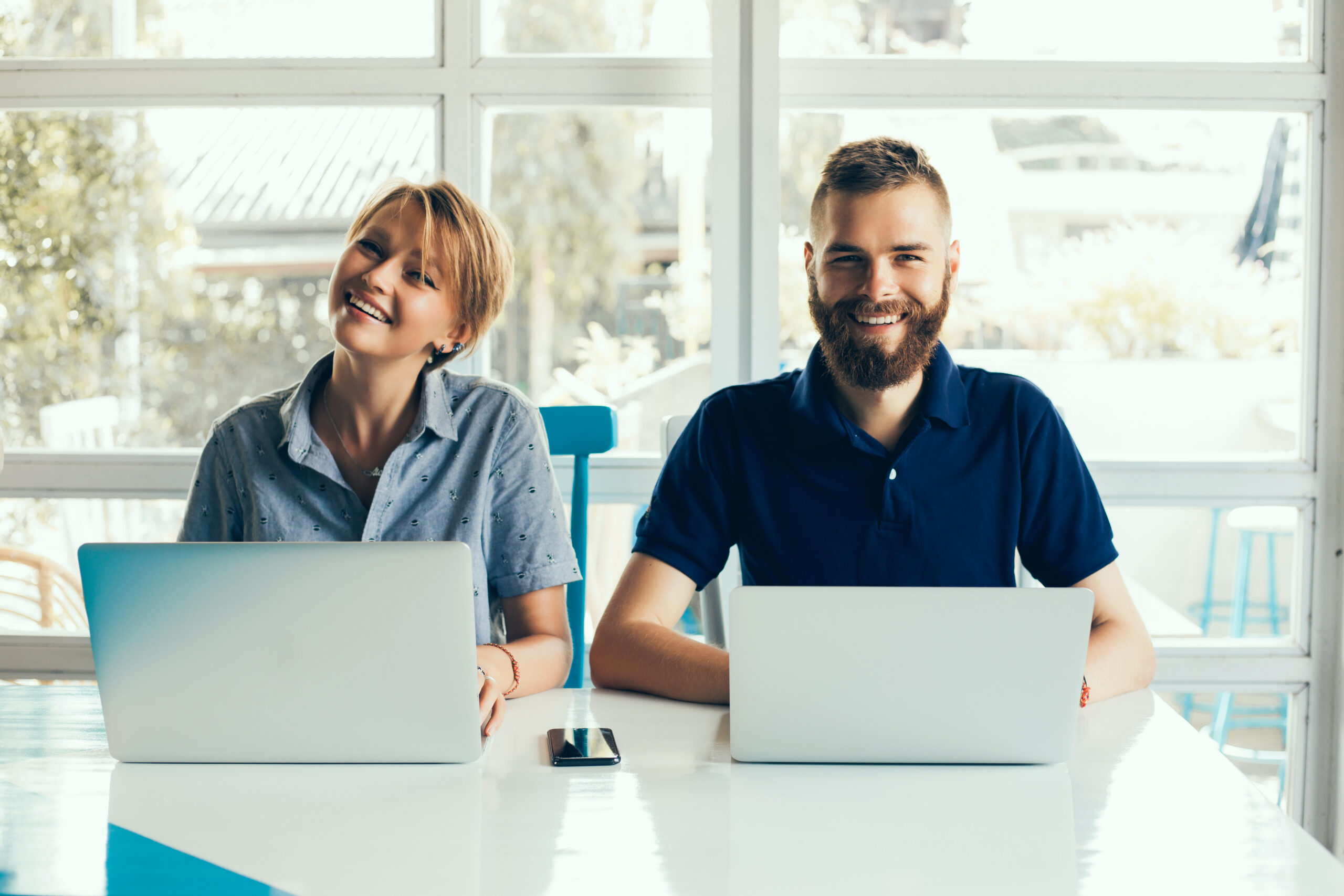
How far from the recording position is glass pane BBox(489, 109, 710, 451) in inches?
83.9

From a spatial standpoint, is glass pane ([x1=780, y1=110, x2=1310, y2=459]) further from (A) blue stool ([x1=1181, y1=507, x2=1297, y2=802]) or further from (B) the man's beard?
(B) the man's beard

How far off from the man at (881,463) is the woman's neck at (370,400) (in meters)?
0.39

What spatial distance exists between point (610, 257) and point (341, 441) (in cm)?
83

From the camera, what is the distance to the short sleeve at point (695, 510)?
4.73ft

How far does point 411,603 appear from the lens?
0.90 m

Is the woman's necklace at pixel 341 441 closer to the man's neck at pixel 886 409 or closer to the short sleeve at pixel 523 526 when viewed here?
the short sleeve at pixel 523 526

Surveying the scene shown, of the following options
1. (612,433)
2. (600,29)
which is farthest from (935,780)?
(600,29)

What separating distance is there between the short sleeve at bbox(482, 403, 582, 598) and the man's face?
44 cm

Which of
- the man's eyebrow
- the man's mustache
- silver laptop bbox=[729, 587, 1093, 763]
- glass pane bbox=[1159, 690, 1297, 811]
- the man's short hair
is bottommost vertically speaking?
glass pane bbox=[1159, 690, 1297, 811]

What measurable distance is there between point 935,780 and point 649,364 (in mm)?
1361

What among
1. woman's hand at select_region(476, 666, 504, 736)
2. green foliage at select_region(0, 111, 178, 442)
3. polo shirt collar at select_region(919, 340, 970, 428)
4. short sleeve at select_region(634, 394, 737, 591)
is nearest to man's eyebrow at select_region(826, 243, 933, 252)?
polo shirt collar at select_region(919, 340, 970, 428)

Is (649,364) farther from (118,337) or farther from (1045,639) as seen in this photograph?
(1045,639)

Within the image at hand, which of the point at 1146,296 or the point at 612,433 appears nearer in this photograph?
the point at 612,433

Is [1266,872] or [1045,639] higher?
[1045,639]
